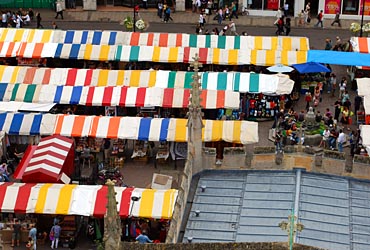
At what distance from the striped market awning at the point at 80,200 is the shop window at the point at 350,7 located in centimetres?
3737

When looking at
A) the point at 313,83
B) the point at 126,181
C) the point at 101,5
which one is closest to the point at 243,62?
the point at 313,83

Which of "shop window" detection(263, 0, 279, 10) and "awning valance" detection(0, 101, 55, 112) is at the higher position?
"shop window" detection(263, 0, 279, 10)

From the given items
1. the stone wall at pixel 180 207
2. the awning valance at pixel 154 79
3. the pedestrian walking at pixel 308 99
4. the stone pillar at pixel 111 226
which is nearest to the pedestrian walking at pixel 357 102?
the pedestrian walking at pixel 308 99

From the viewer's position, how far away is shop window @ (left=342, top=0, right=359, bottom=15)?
7131cm

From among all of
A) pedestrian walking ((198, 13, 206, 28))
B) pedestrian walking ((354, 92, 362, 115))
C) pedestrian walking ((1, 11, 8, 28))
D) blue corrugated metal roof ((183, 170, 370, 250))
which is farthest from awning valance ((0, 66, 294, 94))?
blue corrugated metal roof ((183, 170, 370, 250))

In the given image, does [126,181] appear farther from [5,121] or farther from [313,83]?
[313,83]

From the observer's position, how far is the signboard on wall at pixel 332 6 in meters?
71.6

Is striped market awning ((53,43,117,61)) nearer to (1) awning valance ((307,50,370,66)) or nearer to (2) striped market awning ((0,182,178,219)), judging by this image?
(1) awning valance ((307,50,370,66))

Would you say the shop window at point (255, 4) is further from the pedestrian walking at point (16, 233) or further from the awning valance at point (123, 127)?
the pedestrian walking at point (16, 233)

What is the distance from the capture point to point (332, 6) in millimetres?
71750

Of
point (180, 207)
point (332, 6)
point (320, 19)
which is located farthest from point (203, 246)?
point (332, 6)

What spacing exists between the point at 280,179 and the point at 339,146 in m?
15.0

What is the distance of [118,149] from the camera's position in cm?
4797

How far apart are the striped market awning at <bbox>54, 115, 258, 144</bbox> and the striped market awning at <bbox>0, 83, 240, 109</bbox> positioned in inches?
114
